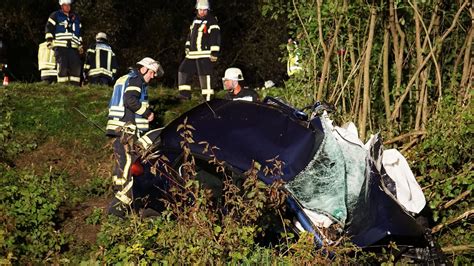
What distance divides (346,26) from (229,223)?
3.97m

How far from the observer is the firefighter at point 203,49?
15531mm

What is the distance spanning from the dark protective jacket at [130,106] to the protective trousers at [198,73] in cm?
462

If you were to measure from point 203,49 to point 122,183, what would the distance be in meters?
5.57

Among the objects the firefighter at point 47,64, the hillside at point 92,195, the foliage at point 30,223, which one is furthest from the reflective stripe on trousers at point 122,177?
the firefighter at point 47,64

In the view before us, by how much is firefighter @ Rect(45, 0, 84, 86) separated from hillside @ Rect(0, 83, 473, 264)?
4.43 feet

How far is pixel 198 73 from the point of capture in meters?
15.8

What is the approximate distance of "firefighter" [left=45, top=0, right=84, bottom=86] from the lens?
16844 mm

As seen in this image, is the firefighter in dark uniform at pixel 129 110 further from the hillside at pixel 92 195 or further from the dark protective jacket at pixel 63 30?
the dark protective jacket at pixel 63 30

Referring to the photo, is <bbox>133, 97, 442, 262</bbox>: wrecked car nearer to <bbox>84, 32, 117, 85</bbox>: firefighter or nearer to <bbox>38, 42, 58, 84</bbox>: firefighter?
<bbox>38, 42, 58, 84</bbox>: firefighter

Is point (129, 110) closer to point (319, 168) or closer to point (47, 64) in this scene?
point (319, 168)

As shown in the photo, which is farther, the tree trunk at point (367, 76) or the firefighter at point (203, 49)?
the firefighter at point (203, 49)

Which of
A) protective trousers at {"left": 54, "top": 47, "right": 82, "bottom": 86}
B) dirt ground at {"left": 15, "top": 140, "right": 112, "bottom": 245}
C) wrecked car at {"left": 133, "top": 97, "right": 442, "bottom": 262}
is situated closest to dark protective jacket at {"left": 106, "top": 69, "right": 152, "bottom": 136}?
dirt ground at {"left": 15, "top": 140, "right": 112, "bottom": 245}

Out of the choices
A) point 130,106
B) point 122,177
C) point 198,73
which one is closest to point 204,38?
point 198,73

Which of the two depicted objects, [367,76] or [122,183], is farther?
[122,183]
